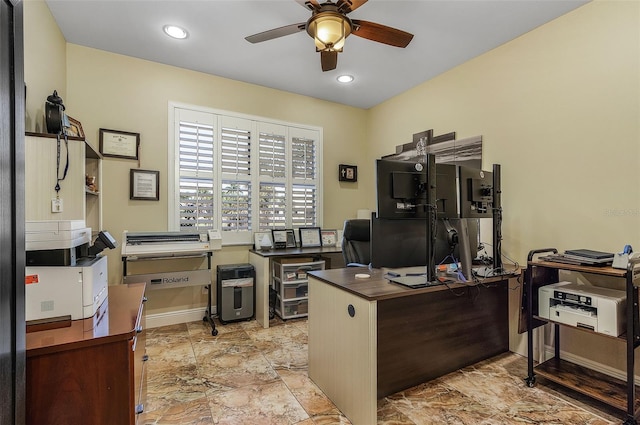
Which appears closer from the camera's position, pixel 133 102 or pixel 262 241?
pixel 133 102

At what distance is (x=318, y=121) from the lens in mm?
4336

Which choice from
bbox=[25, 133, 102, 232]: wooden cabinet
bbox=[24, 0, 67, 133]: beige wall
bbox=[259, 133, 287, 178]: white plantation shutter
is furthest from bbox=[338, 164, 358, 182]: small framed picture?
bbox=[24, 0, 67, 133]: beige wall

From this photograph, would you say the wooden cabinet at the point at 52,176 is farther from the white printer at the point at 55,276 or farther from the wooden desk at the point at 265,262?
the wooden desk at the point at 265,262

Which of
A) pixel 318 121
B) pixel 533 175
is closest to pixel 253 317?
pixel 318 121

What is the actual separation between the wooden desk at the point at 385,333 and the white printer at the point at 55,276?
127cm

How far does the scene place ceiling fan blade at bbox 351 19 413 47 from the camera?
213cm

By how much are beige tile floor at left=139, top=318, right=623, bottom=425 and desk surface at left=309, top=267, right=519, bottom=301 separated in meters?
0.75

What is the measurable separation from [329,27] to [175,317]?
3209mm

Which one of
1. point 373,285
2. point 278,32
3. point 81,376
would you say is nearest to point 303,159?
point 278,32

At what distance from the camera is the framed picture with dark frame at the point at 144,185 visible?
10.5 ft

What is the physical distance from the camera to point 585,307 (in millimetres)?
1965

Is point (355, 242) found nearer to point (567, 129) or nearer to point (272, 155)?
point (272, 155)

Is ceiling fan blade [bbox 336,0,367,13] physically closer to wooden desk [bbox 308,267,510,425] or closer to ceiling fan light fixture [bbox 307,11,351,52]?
ceiling fan light fixture [bbox 307,11,351,52]

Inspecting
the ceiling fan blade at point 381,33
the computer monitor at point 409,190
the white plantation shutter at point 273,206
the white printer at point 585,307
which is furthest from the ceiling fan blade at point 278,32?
the white printer at point 585,307
